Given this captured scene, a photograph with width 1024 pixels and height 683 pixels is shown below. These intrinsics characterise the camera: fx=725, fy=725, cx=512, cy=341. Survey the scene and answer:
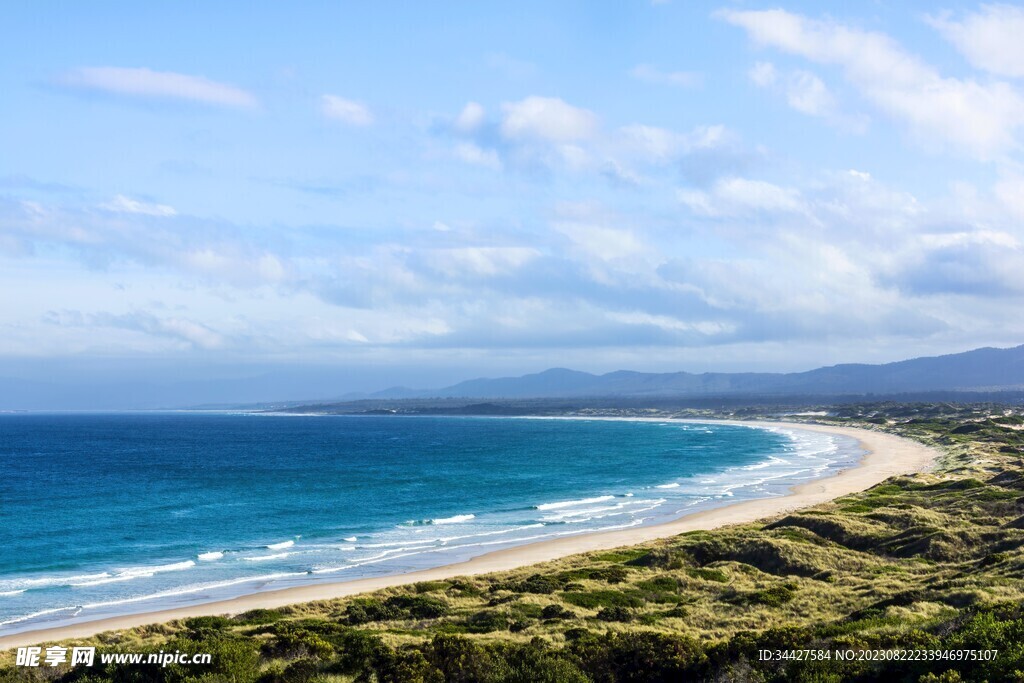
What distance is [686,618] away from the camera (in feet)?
73.9

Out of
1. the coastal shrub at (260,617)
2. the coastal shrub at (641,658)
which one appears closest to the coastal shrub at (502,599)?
the coastal shrub at (260,617)

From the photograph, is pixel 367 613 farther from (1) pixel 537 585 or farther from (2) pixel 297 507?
(2) pixel 297 507

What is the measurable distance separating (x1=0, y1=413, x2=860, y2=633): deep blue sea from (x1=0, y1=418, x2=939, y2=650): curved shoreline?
1.65 metres

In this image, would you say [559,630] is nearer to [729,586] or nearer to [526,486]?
[729,586]

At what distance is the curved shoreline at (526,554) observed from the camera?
29156 millimetres

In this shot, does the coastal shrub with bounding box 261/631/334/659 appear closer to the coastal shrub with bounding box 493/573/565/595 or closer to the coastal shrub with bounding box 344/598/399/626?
the coastal shrub with bounding box 344/598/399/626

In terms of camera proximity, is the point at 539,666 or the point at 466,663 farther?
the point at 466,663

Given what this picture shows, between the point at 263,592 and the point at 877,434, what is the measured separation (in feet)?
481

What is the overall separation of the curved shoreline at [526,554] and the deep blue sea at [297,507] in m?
1.65

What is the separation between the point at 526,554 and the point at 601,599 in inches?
698

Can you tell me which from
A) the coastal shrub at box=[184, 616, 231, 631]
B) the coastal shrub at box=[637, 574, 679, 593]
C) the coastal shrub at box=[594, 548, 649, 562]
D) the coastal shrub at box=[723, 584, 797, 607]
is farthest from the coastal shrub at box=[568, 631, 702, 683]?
the coastal shrub at box=[594, 548, 649, 562]

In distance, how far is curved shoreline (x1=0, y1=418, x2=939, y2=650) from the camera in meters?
29.2

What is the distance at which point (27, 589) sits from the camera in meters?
36.1

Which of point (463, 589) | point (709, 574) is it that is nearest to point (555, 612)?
point (463, 589)
